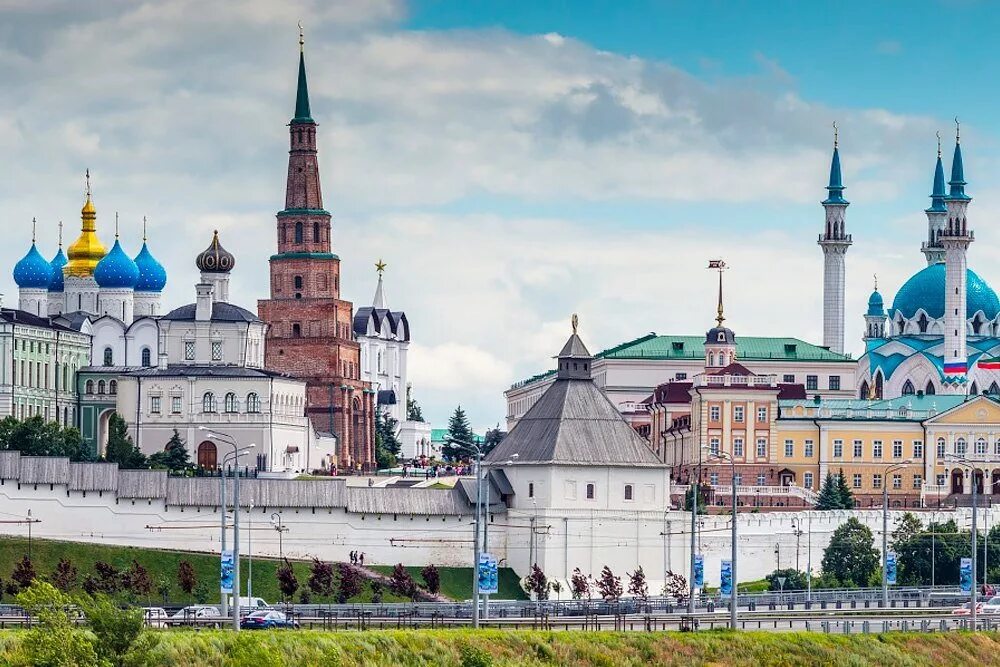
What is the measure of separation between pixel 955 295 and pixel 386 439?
115 ft

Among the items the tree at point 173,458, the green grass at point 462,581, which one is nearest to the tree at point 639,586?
the green grass at point 462,581

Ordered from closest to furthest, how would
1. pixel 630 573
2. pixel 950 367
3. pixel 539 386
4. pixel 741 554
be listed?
1. pixel 630 573
2. pixel 741 554
3. pixel 950 367
4. pixel 539 386

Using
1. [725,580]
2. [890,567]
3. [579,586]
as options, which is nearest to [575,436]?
A: [579,586]

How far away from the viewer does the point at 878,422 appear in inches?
6058

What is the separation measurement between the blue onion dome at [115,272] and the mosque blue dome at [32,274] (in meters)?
4.25

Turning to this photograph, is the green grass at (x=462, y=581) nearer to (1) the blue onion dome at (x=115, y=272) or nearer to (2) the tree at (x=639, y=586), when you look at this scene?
(2) the tree at (x=639, y=586)

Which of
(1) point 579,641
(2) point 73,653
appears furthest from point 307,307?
(2) point 73,653

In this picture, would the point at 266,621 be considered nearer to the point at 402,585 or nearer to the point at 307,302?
the point at 402,585

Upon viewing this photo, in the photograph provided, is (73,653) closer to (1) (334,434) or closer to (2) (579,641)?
(2) (579,641)

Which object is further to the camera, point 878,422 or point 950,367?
point 950,367

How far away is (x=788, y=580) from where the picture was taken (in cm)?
12012

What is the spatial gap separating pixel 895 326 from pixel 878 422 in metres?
36.1

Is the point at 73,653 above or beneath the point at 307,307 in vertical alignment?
beneath

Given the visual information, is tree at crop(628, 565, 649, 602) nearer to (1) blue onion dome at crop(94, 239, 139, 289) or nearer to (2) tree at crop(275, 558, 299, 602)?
(2) tree at crop(275, 558, 299, 602)
